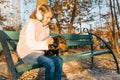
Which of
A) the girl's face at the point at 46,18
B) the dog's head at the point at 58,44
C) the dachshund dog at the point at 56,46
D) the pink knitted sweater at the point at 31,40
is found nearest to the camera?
the pink knitted sweater at the point at 31,40

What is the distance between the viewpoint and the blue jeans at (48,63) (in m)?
4.65

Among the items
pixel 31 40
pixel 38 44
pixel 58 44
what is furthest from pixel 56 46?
pixel 31 40

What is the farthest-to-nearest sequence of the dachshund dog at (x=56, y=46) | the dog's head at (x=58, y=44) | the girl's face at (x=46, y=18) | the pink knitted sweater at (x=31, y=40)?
the dog's head at (x=58, y=44) → the dachshund dog at (x=56, y=46) → the girl's face at (x=46, y=18) → the pink knitted sweater at (x=31, y=40)

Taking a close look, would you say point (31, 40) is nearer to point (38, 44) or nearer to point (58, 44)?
point (38, 44)

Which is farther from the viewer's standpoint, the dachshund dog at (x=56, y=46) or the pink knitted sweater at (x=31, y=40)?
the dachshund dog at (x=56, y=46)

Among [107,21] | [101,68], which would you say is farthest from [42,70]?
[107,21]

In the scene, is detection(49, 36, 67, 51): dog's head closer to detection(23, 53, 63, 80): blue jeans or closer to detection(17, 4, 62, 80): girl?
detection(17, 4, 62, 80): girl

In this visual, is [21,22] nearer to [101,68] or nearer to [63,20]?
[63,20]

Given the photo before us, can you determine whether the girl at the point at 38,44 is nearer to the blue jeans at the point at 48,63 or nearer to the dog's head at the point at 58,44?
the blue jeans at the point at 48,63

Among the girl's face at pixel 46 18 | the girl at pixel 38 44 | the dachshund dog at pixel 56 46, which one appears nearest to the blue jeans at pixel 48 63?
the girl at pixel 38 44

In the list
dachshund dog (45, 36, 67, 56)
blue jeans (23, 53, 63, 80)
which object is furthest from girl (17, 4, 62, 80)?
dachshund dog (45, 36, 67, 56)

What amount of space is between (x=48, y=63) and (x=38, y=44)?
0.31 meters

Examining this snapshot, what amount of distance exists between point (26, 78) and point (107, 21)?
10210 millimetres

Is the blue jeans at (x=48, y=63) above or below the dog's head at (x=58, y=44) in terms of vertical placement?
below
